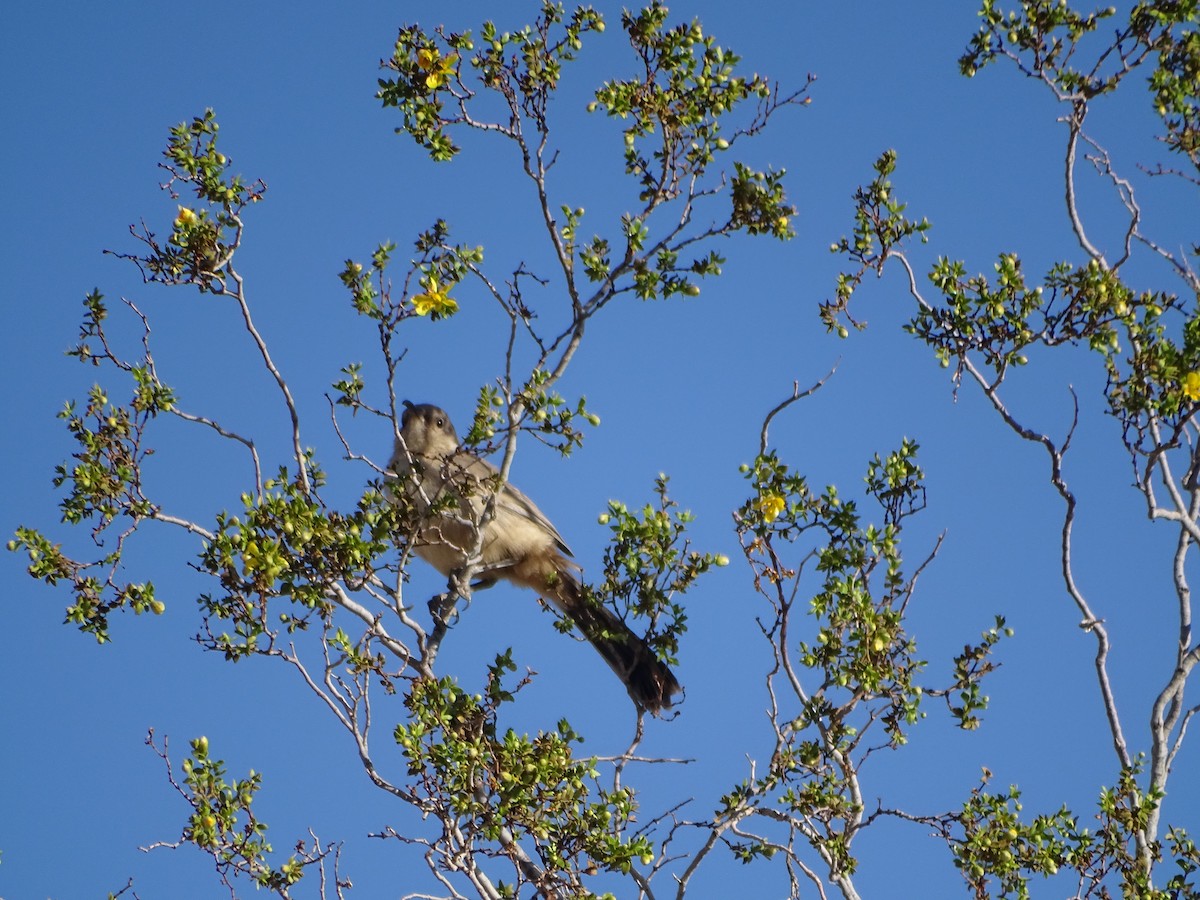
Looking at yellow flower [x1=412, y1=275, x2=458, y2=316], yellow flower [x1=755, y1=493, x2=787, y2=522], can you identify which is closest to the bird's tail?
yellow flower [x1=755, y1=493, x2=787, y2=522]

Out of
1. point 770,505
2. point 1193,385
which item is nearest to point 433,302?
point 770,505

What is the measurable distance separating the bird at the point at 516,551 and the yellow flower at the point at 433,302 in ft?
2.29

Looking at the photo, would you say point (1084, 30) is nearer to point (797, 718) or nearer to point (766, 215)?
point (766, 215)

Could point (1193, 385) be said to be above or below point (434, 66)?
below

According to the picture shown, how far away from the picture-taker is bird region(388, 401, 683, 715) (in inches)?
229

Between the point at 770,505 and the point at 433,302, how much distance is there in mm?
1583

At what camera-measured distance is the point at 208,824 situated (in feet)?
15.6

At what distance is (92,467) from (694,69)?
2.93 m

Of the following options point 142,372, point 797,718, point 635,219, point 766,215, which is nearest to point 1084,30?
point 766,215

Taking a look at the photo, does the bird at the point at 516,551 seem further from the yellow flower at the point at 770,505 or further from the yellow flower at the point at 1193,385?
the yellow flower at the point at 1193,385

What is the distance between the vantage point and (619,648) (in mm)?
6477

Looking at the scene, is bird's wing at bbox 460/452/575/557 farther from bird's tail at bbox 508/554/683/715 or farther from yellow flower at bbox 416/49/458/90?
yellow flower at bbox 416/49/458/90

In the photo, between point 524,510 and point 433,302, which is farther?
point 524,510

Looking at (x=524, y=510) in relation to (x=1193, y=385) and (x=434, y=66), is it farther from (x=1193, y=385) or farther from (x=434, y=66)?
(x=1193, y=385)
